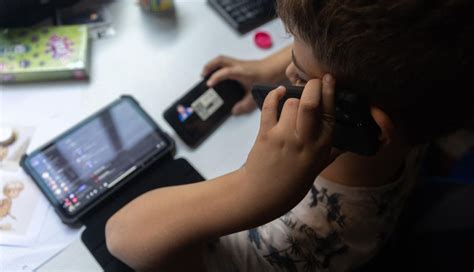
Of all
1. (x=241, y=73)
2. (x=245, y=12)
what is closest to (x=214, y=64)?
(x=241, y=73)

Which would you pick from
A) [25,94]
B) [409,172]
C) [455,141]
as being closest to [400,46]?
[409,172]

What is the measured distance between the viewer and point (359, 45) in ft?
1.34

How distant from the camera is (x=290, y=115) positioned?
0.45m

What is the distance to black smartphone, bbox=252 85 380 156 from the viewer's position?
0.45 metres

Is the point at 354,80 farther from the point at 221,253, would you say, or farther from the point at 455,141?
the point at 455,141

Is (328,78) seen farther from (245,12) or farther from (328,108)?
(245,12)

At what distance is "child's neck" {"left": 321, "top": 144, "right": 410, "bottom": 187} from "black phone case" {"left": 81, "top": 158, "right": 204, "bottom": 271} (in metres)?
0.21

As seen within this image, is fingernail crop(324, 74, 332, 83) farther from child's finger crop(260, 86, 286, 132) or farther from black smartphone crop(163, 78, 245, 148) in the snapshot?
black smartphone crop(163, 78, 245, 148)

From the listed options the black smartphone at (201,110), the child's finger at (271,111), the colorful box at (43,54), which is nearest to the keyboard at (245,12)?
the black smartphone at (201,110)

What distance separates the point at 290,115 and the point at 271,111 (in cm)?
3

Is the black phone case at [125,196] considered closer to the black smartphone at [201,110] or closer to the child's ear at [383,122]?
the black smartphone at [201,110]

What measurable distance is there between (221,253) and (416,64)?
37 centimetres

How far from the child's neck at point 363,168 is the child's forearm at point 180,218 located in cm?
13

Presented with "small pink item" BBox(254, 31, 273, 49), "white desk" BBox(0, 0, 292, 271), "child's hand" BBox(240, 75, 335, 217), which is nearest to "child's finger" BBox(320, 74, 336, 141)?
"child's hand" BBox(240, 75, 335, 217)
